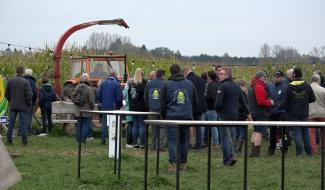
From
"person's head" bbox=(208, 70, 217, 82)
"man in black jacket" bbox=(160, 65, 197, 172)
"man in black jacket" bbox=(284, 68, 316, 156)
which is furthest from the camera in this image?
"person's head" bbox=(208, 70, 217, 82)

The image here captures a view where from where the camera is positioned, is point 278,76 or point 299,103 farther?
point 278,76

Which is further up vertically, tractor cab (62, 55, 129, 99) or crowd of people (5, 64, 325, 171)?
tractor cab (62, 55, 129, 99)

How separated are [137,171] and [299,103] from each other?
4.43 meters

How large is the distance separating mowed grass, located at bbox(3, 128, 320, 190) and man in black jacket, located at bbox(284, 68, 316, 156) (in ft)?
1.41

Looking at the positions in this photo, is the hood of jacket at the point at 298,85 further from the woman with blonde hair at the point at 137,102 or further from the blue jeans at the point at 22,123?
the blue jeans at the point at 22,123

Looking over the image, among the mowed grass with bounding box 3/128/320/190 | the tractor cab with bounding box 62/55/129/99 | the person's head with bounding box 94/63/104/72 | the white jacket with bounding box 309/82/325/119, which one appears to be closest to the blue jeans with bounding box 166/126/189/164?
the mowed grass with bounding box 3/128/320/190

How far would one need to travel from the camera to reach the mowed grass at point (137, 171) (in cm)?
1070

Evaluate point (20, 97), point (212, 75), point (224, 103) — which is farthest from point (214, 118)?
point (20, 97)

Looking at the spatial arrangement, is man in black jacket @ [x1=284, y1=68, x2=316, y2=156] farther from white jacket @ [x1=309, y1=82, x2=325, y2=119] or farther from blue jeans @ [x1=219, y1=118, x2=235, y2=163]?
blue jeans @ [x1=219, y1=118, x2=235, y2=163]

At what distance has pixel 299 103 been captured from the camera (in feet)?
49.8

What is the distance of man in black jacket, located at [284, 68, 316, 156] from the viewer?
15.2 metres

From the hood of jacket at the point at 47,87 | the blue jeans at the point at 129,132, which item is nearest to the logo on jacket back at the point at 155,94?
the blue jeans at the point at 129,132

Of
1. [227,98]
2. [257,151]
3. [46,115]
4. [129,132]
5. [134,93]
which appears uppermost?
[227,98]

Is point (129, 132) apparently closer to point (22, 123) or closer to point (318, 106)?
point (22, 123)
